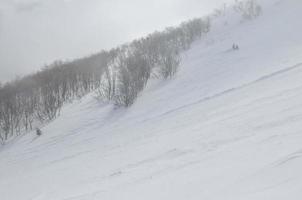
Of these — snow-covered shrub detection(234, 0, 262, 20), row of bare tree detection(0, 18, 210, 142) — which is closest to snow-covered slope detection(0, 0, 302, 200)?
row of bare tree detection(0, 18, 210, 142)

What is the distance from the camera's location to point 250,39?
27469 mm

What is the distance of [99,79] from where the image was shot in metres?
44.9

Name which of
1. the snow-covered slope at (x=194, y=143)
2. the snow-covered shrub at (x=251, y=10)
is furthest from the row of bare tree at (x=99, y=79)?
the snow-covered shrub at (x=251, y=10)

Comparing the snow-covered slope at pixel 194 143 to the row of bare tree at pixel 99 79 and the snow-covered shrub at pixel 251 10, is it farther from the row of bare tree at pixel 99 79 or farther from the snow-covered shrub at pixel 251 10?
the snow-covered shrub at pixel 251 10

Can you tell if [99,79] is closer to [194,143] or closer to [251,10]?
[251,10]

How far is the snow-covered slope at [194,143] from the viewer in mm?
5309

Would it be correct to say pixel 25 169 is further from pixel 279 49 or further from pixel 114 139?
pixel 279 49

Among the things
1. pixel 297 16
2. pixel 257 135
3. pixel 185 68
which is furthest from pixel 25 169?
pixel 297 16

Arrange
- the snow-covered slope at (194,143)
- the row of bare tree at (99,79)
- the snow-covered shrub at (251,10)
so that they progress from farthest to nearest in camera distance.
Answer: the snow-covered shrub at (251,10) → the row of bare tree at (99,79) → the snow-covered slope at (194,143)

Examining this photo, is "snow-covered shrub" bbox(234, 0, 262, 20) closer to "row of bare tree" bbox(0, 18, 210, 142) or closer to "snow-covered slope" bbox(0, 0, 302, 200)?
"row of bare tree" bbox(0, 18, 210, 142)

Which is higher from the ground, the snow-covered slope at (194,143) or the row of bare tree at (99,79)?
the row of bare tree at (99,79)

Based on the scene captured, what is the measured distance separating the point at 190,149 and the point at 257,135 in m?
1.66

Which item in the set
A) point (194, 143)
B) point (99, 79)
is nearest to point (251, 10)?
point (99, 79)

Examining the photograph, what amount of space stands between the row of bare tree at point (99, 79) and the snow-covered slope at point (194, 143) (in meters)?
2.26
